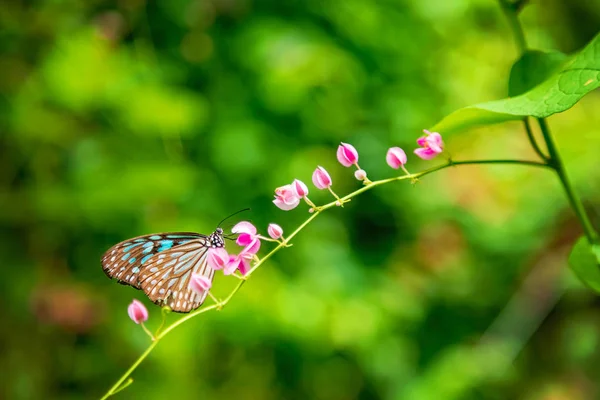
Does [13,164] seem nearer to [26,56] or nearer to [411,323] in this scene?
[26,56]

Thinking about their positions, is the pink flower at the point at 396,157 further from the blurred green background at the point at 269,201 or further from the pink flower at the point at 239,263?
the blurred green background at the point at 269,201

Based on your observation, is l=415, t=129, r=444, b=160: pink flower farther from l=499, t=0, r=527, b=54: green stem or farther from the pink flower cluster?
l=499, t=0, r=527, b=54: green stem

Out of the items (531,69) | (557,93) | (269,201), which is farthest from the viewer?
(269,201)

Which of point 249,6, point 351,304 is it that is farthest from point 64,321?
point 249,6

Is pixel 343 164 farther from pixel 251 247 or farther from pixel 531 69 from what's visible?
pixel 531 69

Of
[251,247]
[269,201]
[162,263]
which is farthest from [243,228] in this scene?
[269,201]

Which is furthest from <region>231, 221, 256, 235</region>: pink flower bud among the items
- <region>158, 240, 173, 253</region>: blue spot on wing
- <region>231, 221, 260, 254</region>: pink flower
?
<region>158, 240, 173, 253</region>: blue spot on wing
